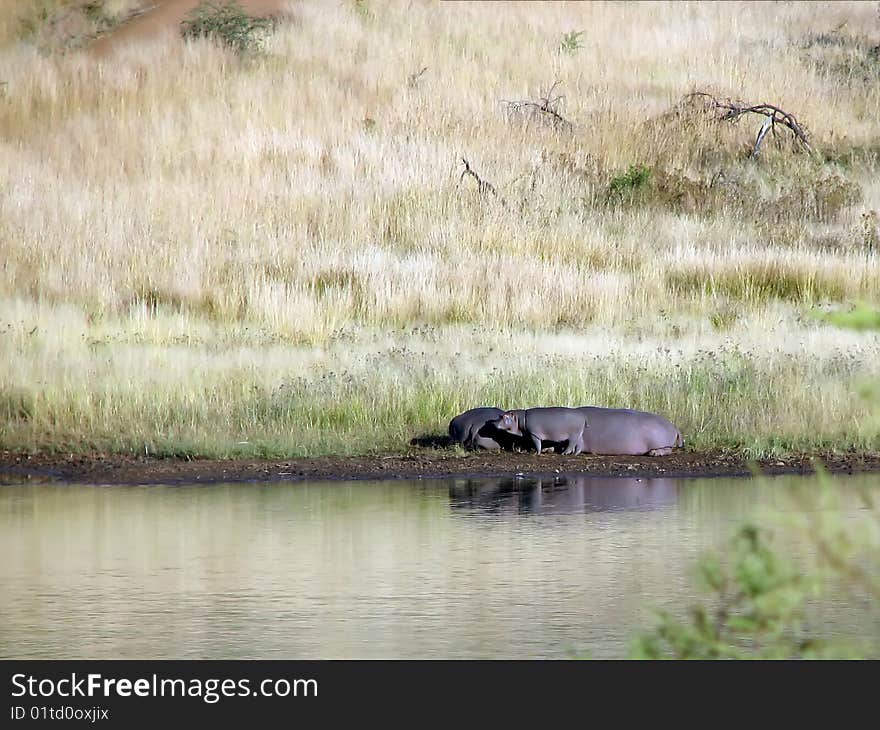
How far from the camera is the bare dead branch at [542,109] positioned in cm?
3170

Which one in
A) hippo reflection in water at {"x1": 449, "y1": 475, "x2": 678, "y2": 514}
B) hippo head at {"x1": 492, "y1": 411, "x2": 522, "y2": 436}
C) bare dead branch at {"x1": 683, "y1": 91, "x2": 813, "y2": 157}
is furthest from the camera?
bare dead branch at {"x1": 683, "y1": 91, "x2": 813, "y2": 157}

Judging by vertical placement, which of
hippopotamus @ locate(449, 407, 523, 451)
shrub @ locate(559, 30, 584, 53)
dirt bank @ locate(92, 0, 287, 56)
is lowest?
hippopotamus @ locate(449, 407, 523, 451)

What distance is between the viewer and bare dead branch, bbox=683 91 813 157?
102 feet

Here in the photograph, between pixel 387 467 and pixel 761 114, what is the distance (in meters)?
20.3

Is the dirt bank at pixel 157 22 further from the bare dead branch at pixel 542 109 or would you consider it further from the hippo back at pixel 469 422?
the hippo back at pixel 469 422

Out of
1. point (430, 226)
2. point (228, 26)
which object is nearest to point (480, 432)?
point (430, 226)

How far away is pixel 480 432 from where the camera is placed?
1441cm

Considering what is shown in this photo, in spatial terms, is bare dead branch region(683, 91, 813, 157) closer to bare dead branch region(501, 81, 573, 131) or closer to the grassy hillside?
the grassy hillside

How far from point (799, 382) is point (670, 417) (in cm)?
137

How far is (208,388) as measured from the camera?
1576cm

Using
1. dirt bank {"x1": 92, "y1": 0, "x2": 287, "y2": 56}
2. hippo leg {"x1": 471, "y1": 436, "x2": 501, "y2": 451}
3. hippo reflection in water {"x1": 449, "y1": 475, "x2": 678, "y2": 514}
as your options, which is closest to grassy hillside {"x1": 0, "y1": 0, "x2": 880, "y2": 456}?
dirt bank {"x1": 92, "y1": 0, "x2": 287, "y2": 56}

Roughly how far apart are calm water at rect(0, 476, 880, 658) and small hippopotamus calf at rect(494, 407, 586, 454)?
0.61 m
